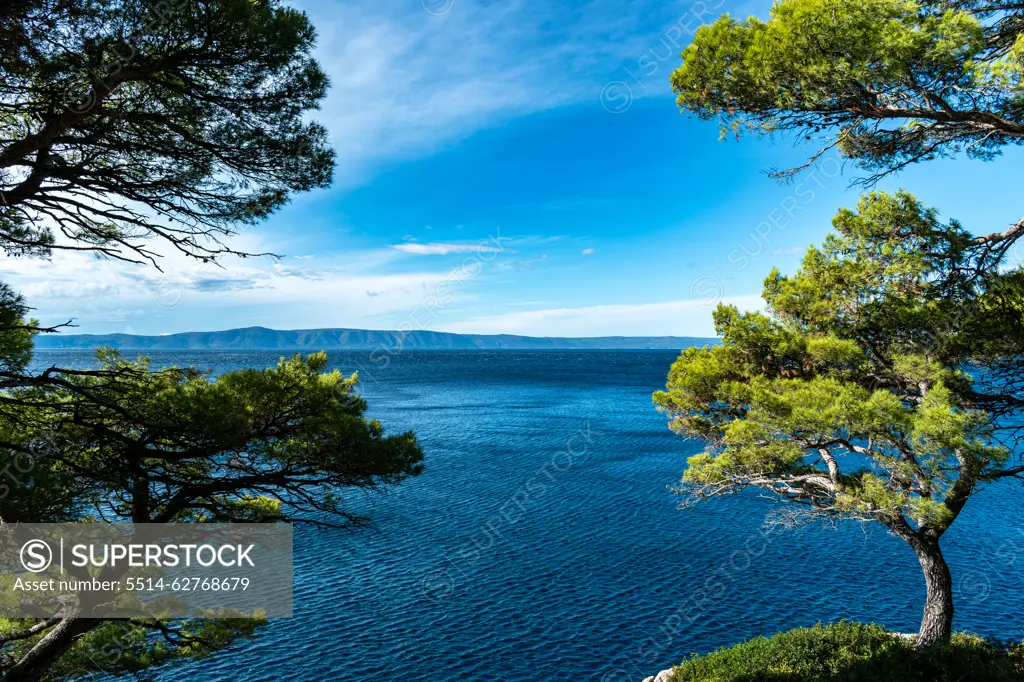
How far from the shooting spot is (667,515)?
29.0m

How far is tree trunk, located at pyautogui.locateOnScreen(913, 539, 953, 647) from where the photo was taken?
503 inches

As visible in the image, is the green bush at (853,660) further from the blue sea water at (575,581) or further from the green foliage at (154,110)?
the green foliage at (154,110)

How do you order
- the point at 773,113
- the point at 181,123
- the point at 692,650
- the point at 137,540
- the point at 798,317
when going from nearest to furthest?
the point at 181,123 → the point at 137,540 → the point at 773,113 → the point at 798,317 → the point at 692,650

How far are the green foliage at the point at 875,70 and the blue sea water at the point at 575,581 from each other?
1583 centimetres

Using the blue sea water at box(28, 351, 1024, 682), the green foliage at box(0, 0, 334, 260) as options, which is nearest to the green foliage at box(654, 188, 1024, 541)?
the blue sea water at box(28, 351, 1024, 682)

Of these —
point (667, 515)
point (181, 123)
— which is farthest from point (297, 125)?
point (667, 515)

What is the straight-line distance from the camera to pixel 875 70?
7828 mm

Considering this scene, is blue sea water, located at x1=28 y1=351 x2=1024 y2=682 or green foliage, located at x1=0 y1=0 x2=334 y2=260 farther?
blue sea water, located at x1=28 y1=351 x2=1024 y2=682

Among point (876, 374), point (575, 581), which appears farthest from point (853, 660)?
point (575, 581)

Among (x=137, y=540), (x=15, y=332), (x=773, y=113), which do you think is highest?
(x=773, y=113)

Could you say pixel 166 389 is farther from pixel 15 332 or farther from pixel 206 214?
pixel 206 214

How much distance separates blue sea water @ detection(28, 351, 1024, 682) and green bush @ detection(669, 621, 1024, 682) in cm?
286

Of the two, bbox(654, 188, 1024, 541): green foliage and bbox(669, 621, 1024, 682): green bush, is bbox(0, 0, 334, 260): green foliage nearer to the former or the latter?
bbox(654, 188, 1024, 541): green foliage

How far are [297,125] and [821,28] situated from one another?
838 cm
